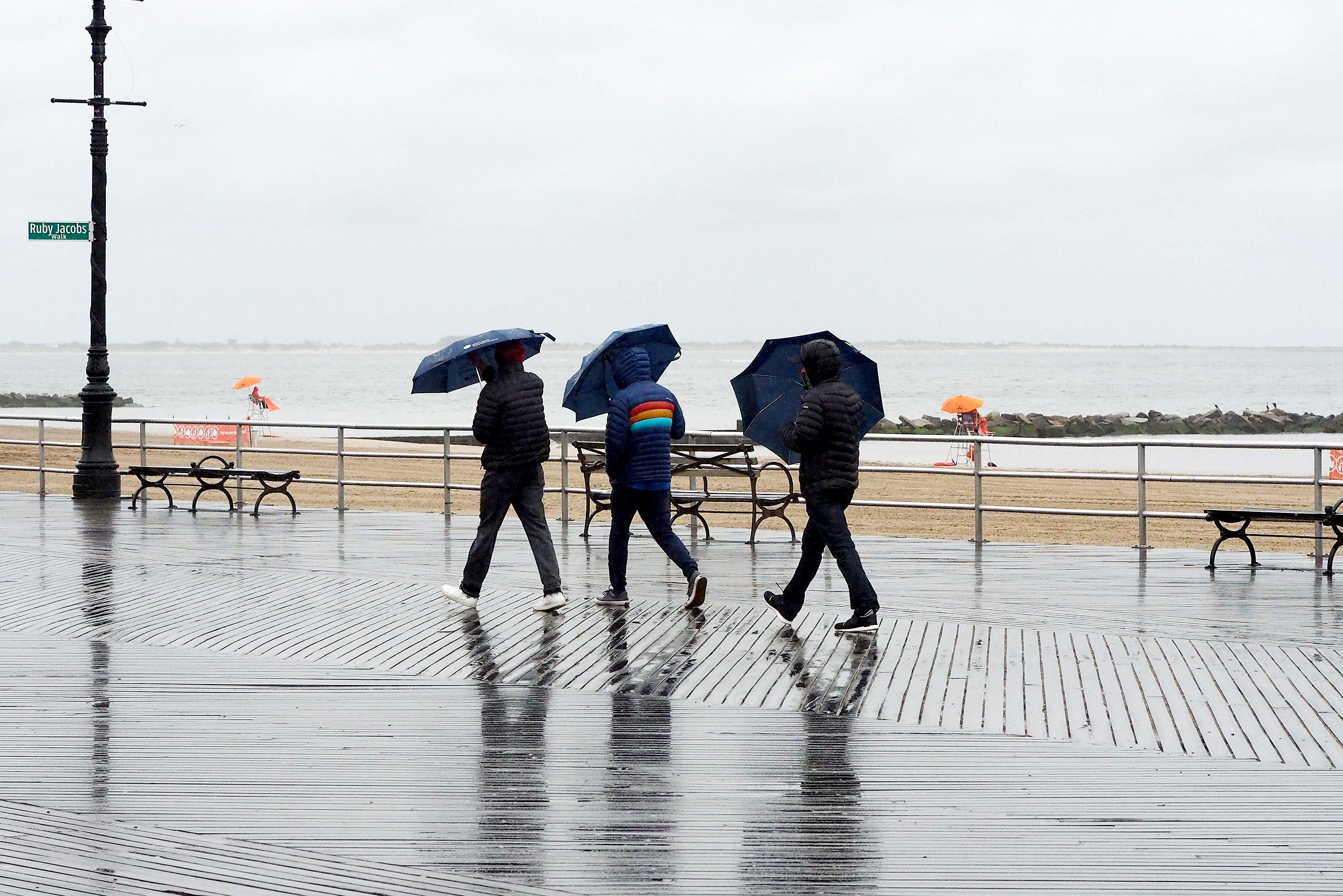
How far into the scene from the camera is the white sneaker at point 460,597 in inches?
388

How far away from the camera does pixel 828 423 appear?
8758mm

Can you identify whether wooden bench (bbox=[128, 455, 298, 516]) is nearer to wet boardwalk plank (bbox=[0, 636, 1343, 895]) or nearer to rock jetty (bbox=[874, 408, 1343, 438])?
wet boardwalk plank (bbox=[0, 636, 1343, 895])

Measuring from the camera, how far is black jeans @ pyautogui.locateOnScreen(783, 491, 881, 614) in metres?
8.76

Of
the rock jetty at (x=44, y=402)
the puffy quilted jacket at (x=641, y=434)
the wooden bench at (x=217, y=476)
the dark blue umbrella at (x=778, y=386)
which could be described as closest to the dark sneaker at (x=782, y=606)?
the puffy quilted jacket at (x=641, y=434)

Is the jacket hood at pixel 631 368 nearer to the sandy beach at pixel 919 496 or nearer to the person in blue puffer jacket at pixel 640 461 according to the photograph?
the person in blue puffer jacket at pixel 640 461

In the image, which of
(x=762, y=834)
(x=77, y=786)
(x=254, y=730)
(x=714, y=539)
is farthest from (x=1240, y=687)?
(x=714, y=539)

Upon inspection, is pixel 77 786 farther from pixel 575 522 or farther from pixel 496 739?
pixel 575 522

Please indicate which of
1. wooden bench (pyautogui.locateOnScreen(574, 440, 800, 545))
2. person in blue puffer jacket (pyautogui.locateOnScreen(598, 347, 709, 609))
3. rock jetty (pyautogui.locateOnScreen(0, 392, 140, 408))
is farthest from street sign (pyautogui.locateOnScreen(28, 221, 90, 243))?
rock jetty (pyautogui.locateOnScreen(0, 392, 140, 408))

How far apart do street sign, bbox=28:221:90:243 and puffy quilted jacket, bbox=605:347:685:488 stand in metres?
9.82

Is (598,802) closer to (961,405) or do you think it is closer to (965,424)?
(961,405)

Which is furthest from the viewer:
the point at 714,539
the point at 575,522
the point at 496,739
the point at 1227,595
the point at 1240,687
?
the point at 575,522

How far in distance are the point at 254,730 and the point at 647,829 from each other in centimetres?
225

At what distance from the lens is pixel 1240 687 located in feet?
23.9

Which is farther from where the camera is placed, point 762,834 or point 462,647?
point 462,647
